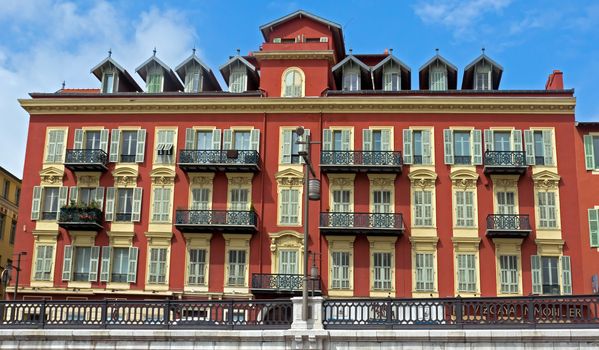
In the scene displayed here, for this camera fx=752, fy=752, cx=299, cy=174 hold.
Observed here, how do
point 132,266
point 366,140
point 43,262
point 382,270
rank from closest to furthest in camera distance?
1. point 382,270
2. point 132,266
3. point 43,262
4. point 366,140

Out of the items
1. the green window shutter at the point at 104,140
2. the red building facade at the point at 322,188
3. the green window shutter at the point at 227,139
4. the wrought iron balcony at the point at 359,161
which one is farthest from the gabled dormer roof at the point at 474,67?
the green window shutter at the point at 104,140

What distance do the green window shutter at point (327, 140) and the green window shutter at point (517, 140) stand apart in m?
10.5

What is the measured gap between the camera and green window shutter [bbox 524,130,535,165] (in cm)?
4272

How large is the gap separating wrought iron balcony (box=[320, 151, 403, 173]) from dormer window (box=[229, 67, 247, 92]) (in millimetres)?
7284

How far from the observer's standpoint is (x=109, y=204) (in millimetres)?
44375

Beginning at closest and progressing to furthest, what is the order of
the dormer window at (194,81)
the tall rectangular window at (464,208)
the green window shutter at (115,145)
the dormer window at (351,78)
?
the tall rectangular window at (464,208) → the green window shutter at (115,145) → the dormer window at (351,78) → the dormer window at (194,81)

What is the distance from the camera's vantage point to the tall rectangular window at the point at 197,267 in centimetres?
4262

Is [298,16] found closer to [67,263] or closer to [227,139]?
[227,139]

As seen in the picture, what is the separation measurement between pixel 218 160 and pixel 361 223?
9.03 meters

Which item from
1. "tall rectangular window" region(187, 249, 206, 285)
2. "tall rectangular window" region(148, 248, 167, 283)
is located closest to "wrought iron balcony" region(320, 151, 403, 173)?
"tall rectangular window" region(187, 249, 206, 285)

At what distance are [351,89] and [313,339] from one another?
27.5 m

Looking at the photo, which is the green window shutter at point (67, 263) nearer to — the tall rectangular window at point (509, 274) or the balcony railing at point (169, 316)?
the balcony railing at point (169, 316)

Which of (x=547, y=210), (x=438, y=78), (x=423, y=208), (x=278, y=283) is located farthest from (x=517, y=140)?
(x=278, y=283)

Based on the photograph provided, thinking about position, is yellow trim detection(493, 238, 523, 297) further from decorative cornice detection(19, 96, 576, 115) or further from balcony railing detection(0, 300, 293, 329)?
balcony railing detection(0, 300, 293, 329)
